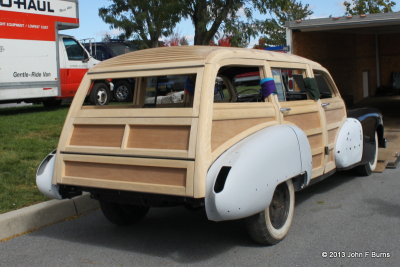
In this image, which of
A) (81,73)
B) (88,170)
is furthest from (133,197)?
(81,73)

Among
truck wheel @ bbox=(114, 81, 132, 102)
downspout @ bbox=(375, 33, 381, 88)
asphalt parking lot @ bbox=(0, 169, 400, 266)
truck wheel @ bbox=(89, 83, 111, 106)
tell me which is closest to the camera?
asphalt parking lot @ bbox=(0, 169, 400, 266)

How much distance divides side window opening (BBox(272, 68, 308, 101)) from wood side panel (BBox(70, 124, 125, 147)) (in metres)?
1.78

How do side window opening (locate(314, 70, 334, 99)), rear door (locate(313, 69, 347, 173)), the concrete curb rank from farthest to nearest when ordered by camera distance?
side window opening (locate(314, 70, 334, 99))
rear door (locate(313, 69, 347, 173))
the concrete curb

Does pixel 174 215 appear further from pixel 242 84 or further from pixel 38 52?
pixel 38 52

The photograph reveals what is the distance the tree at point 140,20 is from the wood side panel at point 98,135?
1604 centimetres

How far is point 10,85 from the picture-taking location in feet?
42.1

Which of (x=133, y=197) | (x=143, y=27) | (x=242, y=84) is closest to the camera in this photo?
(x=133, y=197)

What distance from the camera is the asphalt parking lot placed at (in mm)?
4332

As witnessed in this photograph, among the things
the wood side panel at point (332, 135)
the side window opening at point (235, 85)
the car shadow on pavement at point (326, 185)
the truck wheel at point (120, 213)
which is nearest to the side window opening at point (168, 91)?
the side window opening at point (235, 85)

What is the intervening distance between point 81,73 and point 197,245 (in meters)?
11.2

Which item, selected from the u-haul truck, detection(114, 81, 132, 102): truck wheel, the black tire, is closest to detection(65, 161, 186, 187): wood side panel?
the u-haul truck

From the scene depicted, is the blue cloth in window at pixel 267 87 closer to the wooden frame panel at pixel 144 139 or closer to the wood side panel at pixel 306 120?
the wood side panel at pixel 306 120

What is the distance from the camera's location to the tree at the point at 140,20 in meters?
20.8

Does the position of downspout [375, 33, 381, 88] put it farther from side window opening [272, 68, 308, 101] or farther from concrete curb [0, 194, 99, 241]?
concrete curb [0, 194, 99, 241]
